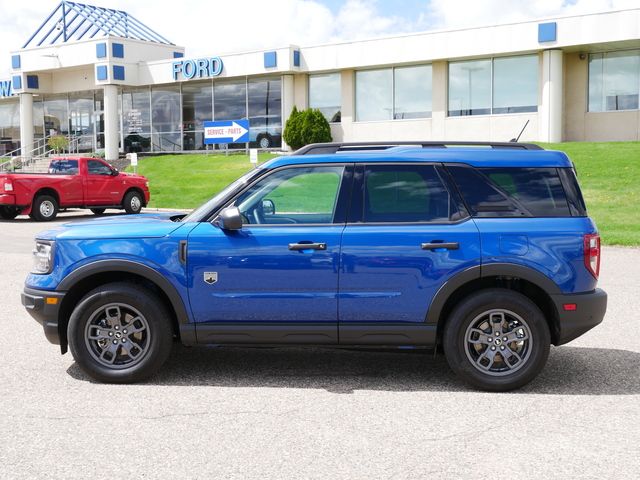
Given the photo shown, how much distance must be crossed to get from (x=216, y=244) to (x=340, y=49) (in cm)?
3150

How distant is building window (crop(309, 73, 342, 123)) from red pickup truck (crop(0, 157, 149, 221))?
14.3 m

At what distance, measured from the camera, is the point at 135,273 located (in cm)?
574

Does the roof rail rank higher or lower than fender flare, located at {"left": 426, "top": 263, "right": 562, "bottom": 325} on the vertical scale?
higher

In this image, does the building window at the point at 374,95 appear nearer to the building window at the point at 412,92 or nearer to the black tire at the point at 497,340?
the building window at the point at 412,92

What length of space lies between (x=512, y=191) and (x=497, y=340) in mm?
1093

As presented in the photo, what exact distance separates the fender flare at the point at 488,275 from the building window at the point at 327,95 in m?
32.0

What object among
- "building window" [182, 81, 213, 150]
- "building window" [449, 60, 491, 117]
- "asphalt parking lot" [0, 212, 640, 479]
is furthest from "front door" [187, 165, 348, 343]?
"building window" [182, 81, 213, 150]

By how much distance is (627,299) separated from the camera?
30.6ft

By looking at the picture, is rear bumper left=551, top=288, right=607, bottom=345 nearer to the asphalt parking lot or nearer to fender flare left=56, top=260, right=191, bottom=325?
the asphalt parking lot

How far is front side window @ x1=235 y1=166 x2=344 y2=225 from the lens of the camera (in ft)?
19.2

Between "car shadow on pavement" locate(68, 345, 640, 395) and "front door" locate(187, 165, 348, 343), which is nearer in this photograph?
"front door" locate(187, 165, 348, 343)

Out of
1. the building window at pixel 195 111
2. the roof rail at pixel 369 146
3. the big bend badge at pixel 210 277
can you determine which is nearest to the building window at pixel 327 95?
the building window at pixel 195 111

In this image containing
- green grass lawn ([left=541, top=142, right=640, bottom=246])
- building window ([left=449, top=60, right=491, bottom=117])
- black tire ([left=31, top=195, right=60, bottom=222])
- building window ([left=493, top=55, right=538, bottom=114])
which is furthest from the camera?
building window ([left=449, top=60, right=491, bottom=117])

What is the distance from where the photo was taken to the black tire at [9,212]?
22656mm
